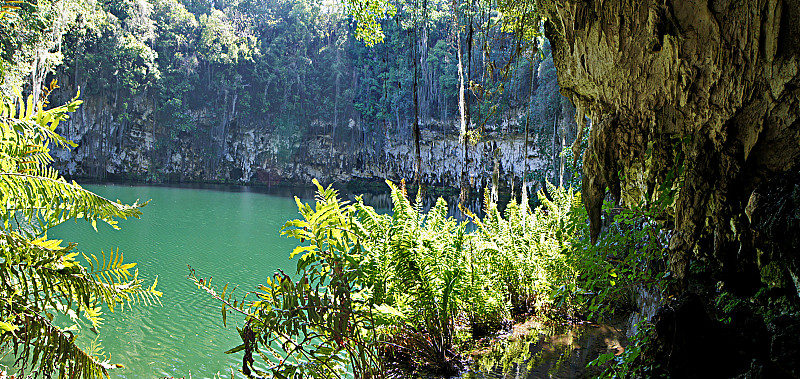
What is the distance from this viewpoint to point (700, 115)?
7.31ft

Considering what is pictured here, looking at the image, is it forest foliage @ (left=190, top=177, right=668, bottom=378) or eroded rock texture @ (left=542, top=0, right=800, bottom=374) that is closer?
eroded rock texture @ (left=542, top=0, right=800, bottom=374)

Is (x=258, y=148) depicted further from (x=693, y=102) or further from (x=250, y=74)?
(x=693, y=102)

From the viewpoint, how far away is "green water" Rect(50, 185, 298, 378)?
5199 mm

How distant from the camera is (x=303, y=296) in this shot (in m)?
1.86

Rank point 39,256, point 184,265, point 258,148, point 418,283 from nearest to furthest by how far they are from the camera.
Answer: point 39,256
point 418,283
point 184,265
point 258,148

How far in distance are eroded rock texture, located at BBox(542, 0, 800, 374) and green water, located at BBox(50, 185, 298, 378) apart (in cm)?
410

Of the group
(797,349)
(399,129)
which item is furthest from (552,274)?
(399,129)

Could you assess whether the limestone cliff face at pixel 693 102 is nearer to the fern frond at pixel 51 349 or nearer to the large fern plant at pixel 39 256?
the large fern plant at pixel 39 256

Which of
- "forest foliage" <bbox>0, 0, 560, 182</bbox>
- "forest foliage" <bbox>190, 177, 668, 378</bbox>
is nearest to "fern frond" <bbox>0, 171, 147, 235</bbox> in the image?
"forest foliage" <bbox>190, 177, 668, 378</bbox>

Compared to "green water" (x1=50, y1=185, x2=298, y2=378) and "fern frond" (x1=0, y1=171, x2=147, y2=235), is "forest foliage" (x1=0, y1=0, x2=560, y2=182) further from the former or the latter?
"fern frond" (x1=0, y1=171, x2=147, y2=235)

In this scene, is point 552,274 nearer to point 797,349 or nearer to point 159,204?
point 797,349

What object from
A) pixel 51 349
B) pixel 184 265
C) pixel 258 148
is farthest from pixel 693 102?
pixel 258 148

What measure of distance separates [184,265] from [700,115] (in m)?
9.72

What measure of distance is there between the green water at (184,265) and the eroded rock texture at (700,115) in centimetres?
410
